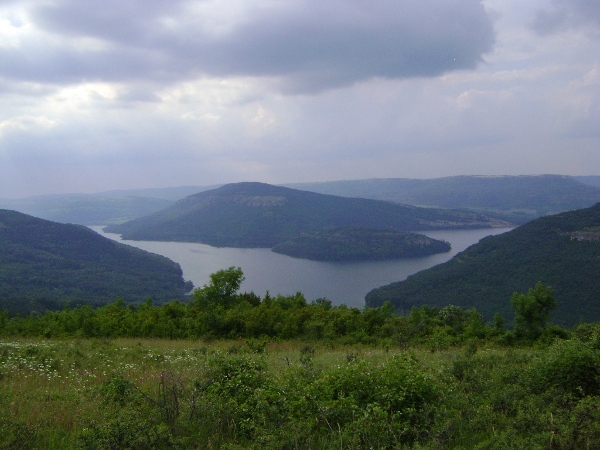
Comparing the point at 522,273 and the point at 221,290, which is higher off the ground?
the point at 221,290

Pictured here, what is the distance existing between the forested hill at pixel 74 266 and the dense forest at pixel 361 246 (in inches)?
1220

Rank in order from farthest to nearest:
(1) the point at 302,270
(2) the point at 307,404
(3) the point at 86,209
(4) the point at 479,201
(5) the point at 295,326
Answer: (3) the point at 86,209 → (4) the point at 479,201 → (1) the point at 302,270 → (5) the point at 295,326 → (2) the point at 307,404

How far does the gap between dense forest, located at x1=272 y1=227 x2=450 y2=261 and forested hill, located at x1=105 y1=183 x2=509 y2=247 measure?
63.3 feet

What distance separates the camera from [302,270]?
→ 81.3m

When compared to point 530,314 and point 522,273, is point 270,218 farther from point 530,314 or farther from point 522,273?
point 530,314

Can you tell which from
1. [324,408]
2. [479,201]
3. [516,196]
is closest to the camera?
[324,408]

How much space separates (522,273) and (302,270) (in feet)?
134

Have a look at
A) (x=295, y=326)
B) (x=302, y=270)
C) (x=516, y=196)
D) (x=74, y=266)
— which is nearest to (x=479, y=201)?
(x=516, y=196)

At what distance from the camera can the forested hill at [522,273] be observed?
38781 millimetres

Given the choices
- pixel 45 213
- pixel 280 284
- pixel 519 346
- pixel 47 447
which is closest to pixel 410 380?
pixel 47 447

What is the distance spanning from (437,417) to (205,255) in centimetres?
9516

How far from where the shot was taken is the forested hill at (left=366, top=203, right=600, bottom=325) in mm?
38781

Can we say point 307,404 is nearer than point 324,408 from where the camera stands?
No

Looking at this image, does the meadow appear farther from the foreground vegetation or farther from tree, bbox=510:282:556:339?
tree, bbox=510:282:556:339
